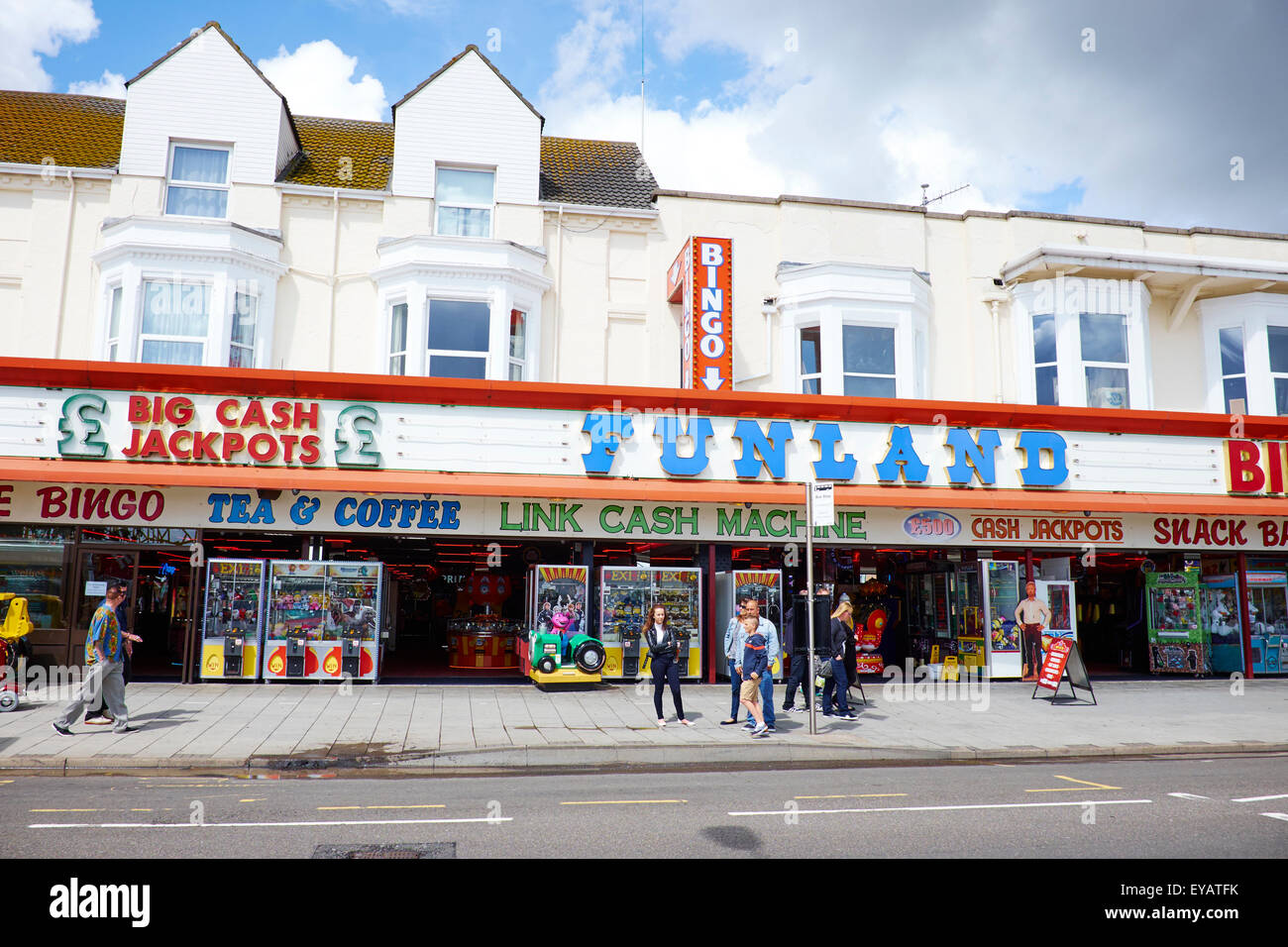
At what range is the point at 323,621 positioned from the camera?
1655 cm

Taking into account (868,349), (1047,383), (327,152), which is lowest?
(1047,383)

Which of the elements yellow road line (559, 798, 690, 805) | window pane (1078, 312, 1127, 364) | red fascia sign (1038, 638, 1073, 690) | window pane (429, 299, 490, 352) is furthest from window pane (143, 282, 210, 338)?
window pane (1078, 312, 1127, 364)

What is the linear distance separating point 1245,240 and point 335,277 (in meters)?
20.2

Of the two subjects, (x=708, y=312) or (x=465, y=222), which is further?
(x=465, y=222)

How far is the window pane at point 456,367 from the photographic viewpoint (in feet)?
58.0

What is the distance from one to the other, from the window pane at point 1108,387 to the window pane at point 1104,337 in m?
0.27

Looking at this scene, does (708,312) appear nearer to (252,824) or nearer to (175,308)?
(175,308)

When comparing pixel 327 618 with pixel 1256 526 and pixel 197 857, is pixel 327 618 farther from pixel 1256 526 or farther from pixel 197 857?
pixel 1256 526

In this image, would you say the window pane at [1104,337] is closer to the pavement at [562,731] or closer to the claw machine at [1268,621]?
the claw machine at [1268,621]

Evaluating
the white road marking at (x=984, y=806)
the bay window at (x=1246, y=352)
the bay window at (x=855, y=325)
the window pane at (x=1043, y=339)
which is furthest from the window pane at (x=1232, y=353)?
the white road marking at (x=984, y=806)

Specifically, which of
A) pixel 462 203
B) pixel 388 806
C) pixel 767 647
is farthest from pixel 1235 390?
pixel 388 806

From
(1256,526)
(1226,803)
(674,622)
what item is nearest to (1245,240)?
(1256,526)

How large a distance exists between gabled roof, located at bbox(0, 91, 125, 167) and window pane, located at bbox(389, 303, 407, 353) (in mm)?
6325

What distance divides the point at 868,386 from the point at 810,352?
147 cm
